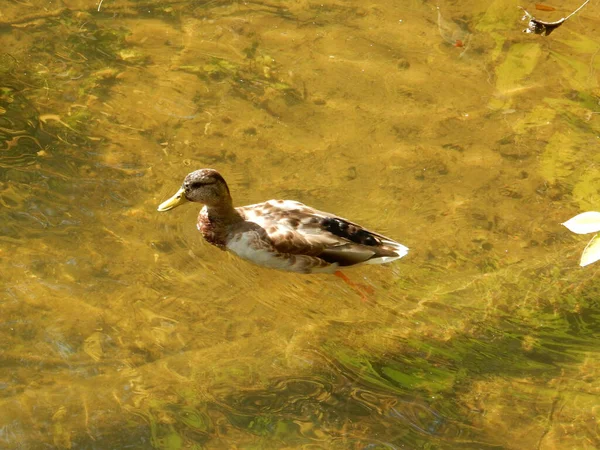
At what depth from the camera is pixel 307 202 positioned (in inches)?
281

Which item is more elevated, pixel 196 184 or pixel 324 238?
pixel 196 184

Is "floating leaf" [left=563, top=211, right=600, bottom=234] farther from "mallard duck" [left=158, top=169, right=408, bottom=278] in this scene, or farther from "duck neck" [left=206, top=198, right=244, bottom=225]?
"duck neck" [left=206, top=198, right=244, bottom=225]

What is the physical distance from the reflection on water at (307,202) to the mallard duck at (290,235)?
0.19m

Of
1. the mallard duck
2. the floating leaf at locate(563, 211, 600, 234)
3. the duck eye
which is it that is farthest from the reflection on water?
the floating leaf at locate(563, 211, 600, 234)

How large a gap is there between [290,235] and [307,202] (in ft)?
1.89

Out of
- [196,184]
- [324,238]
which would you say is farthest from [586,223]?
[196,184]

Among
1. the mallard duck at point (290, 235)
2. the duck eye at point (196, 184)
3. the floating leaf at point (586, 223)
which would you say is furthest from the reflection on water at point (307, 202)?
the floating leaf at point (586, 223)

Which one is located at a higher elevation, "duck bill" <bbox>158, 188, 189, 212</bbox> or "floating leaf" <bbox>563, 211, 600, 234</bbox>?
"floating leaf" <bbox>563, 211, 600, 234</bbox>

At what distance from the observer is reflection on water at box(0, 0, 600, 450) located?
18.4ft

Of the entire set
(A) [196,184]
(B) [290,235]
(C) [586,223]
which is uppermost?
(C) [586,223]

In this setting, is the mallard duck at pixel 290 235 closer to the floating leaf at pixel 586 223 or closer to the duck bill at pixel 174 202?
the duck bill at pixel 174 202

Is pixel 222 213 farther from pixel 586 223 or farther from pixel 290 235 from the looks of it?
pixel 586 223

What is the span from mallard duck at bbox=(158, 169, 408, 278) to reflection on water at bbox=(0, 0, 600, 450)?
0.61ft

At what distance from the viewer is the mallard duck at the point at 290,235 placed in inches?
263
